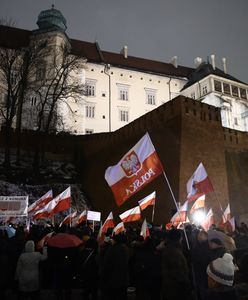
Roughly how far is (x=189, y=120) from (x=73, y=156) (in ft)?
45.4

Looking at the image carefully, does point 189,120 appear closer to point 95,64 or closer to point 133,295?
point 133,295

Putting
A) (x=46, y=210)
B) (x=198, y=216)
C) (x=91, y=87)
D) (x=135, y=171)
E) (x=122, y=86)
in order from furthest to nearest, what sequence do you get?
(x=122, y=86)
(x=91, y=87)
(x=198, y=216)
(x=46, y=210)
(x=135, y=171)

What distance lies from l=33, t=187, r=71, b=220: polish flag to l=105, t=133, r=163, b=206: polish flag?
18.7 feet

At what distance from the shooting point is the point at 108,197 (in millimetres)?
26203

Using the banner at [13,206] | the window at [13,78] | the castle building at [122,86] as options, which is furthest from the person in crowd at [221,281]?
the castle building at [122,86]

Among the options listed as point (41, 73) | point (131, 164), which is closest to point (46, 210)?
point (131, 164)

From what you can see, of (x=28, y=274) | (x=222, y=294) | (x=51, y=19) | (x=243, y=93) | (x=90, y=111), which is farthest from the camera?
(x=243, y=93)

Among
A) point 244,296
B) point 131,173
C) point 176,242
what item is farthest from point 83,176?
point 244,296

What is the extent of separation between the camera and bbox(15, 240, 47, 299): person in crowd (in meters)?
6.29

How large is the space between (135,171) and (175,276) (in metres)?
3.43

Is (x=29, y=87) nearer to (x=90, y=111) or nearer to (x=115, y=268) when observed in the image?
(x=90, y=111)

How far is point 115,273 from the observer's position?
5668mm

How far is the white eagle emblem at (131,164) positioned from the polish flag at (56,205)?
5.89m

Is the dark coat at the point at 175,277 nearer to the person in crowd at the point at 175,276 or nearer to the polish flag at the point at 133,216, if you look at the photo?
the person in crowd at the point at 175,276
